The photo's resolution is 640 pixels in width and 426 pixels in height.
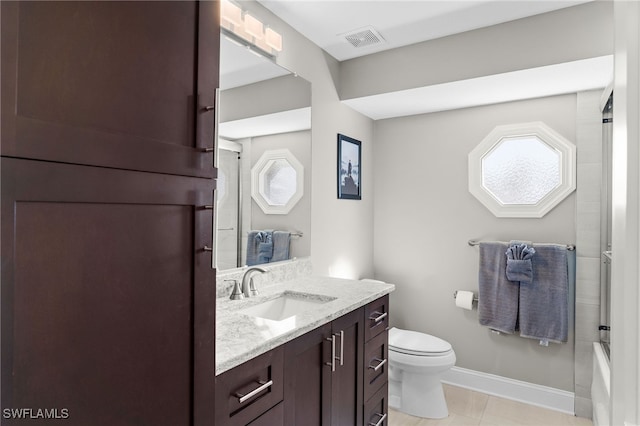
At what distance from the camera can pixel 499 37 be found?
87.2 inches

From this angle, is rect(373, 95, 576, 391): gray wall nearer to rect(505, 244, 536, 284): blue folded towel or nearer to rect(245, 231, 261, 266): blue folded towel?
rect(505, 244, 536, 284): blue folded towel

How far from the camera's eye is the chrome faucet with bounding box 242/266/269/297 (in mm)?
1814

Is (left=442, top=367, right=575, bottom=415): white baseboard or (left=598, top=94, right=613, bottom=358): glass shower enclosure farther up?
(left=598, top=94, right=613, bottom=358): glass shower enclosure

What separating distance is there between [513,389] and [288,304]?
191 cm

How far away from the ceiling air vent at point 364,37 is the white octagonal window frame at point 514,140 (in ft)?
3.67

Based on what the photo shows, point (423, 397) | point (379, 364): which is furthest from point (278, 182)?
point (423, 397)

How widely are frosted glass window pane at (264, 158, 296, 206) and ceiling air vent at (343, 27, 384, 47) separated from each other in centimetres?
95

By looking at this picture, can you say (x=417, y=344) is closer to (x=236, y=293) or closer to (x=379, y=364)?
(x=379, y=364)

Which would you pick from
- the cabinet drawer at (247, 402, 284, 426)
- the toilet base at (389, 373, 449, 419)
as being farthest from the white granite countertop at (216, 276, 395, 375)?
the toilet base at (389, 373, 449, 419)

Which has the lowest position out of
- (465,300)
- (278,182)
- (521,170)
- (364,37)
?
(465,300)

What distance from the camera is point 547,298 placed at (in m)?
2.49

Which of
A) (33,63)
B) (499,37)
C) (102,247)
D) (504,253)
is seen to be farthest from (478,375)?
(33,63)

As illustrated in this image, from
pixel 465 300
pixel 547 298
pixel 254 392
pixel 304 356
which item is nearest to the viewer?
pixel 254 392

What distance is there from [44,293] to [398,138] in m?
2.87
